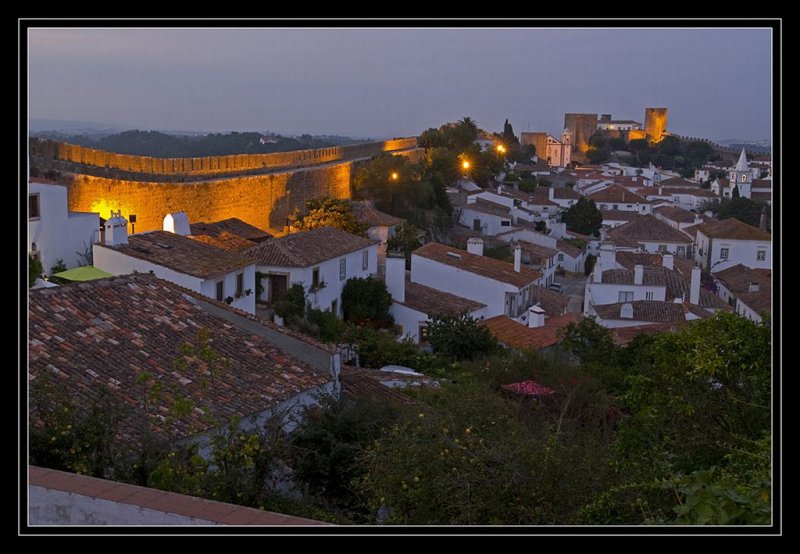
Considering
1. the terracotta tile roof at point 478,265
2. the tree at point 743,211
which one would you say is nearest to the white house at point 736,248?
the tree at point 743,211

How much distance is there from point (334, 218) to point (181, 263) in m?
8.90

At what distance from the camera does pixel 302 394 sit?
7.16 meters

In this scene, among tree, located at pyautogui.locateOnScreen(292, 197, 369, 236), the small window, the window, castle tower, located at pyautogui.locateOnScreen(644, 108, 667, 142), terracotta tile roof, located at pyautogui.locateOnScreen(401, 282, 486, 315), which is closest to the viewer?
the small window

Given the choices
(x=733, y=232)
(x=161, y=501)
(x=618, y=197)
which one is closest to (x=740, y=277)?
(x=733, y=232)

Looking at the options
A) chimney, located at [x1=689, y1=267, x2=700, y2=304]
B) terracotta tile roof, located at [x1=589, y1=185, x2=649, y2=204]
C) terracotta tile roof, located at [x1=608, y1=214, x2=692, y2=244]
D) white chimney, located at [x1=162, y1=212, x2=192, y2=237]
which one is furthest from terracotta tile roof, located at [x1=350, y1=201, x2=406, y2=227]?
terracotta tile roof, located at [x1=589, y1=185, x2=649, y2=204]

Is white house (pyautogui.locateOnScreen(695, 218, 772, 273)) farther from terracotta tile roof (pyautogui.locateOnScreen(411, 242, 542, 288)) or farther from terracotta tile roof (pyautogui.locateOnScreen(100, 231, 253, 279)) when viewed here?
terracotta tile roof (pyautogui.locateOnScreen(100, 231, 253, 279))

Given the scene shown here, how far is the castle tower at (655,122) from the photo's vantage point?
90688 millimetres

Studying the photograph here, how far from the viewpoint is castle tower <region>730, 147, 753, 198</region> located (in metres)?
49.0

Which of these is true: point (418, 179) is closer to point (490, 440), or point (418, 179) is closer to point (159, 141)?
point (159, 141)

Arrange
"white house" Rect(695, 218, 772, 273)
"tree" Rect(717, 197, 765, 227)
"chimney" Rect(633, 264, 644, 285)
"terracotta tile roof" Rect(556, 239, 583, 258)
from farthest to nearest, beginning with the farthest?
"tree" Rect(717, 197, 765, 227) → "terracotta tile roof" Rect(556, 239, 583, 258) → "white house" Rect(695, 218, 772, 273) → "chimney" Rect(633, 264, 644, 285)

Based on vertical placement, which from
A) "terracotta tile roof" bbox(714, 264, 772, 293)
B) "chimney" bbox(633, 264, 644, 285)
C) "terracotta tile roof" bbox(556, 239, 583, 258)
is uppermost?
"terracotta tile roof" bbox(556, 239, 583, 258)

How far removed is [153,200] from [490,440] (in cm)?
1563

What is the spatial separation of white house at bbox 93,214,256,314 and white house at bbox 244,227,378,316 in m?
0.85
